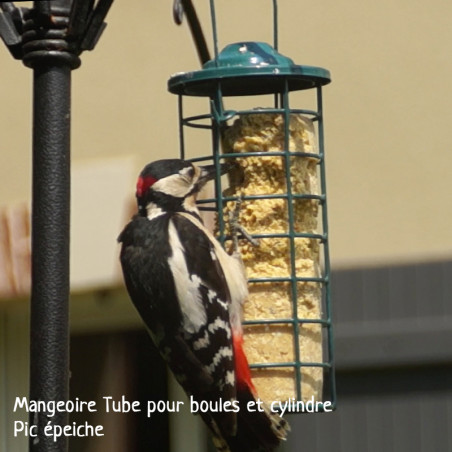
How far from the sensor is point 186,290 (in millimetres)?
3291

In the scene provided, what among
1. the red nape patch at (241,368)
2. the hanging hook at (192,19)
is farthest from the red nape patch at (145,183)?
the red nape patch at (241,368)

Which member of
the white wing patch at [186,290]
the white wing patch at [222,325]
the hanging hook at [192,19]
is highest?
the hanging hook at [192,19]

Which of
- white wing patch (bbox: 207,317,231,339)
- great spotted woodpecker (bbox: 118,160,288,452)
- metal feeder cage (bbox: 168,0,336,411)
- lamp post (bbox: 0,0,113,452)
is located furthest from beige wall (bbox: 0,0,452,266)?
lamp post (bbox: 0,0,113,452)

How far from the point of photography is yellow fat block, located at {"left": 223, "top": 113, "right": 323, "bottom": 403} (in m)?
3.26

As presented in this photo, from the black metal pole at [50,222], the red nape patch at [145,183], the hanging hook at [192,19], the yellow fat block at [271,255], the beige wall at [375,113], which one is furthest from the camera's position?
the beige wall at [375,113]

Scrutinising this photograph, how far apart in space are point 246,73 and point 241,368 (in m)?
0.71

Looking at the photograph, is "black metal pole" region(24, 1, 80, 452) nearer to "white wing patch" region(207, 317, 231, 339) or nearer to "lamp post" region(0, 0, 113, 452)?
"lamp post" region(0, 0, 113, 452)

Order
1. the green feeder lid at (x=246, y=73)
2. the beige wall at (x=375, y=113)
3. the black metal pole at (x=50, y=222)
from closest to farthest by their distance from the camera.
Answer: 1. the black metal pole at (x=50, y=222)
2. the green feeder lid at (x=246, y=73)
3. the beige wall at (x=375, y=113)

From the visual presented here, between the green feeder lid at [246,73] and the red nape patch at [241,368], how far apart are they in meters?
0.62

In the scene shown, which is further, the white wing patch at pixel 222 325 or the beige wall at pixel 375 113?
the beige wall at pixel 375 113

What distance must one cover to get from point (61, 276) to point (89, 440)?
3330 mm

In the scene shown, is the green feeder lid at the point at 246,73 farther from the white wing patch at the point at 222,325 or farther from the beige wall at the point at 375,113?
the beige wall at the point at 375,113

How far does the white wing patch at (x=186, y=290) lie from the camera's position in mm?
3271

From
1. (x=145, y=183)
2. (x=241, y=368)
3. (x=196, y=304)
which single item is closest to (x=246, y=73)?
(x=145, y=183)
